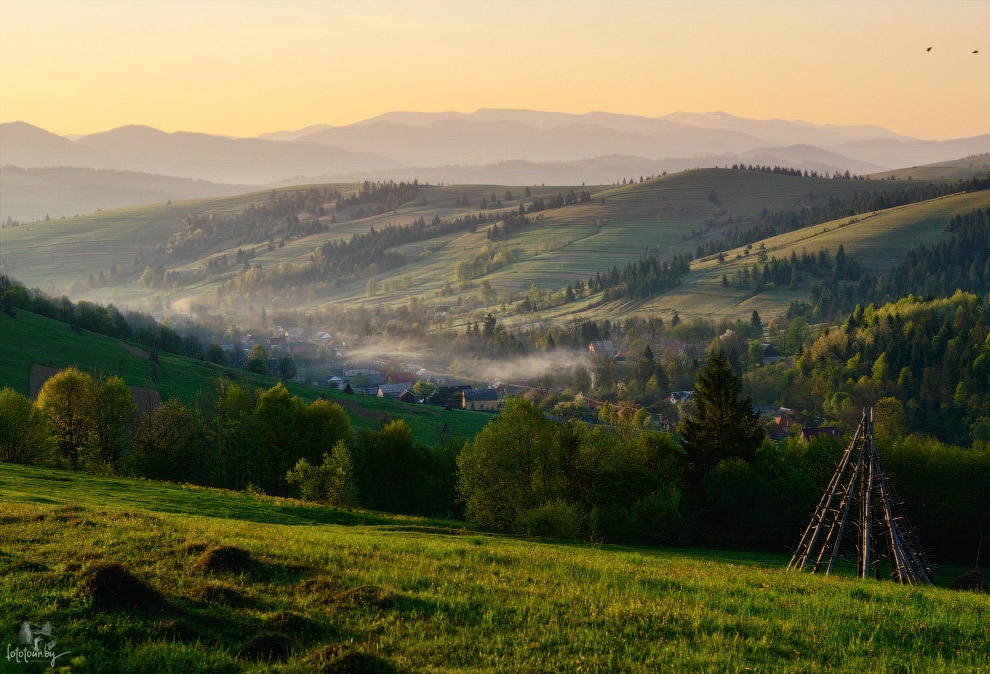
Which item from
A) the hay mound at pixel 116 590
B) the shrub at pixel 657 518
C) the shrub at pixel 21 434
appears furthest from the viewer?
the shrub at pixel 21 434

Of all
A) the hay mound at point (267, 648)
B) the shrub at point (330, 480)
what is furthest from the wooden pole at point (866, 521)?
the shrub at point (330, 480)

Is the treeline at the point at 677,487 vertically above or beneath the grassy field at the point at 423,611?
beneath

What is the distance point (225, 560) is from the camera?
812 inches

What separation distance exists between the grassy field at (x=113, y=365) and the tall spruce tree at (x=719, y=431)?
2356 inches

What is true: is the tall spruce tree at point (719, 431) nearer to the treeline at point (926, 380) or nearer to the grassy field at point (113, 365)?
the grassy field at point (113, 365)

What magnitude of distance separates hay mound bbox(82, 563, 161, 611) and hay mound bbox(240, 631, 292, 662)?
3.30 meters

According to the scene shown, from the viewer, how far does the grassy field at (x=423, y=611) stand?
15016mm

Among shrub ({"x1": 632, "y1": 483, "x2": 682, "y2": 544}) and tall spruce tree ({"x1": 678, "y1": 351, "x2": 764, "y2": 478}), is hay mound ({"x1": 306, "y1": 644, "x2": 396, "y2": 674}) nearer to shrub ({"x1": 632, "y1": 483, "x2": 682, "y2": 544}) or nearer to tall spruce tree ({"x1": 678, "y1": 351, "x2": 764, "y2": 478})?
shrub ({"x1": 632, "y1": 483, "x2": 682, "y2": 544})

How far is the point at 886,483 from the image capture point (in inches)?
1636

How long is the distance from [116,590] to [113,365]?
119657 mm

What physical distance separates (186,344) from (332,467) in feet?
423

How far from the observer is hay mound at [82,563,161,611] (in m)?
16.6

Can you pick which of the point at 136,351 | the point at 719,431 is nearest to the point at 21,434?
the point at 719,431

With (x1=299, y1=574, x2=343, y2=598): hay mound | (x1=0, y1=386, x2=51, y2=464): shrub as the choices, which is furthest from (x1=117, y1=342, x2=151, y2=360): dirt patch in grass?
(x1=299, y1=574, x2=343, y2=598): hay mound
